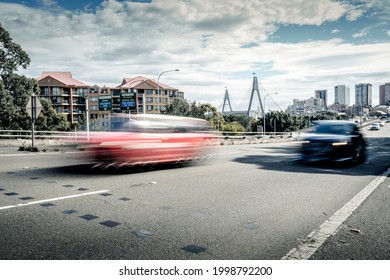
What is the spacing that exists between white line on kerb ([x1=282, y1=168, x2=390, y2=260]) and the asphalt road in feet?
0.24

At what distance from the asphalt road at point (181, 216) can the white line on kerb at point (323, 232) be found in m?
0.07

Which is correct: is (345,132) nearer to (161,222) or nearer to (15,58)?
(161,222)

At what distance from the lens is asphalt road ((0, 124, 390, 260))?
3.33 m

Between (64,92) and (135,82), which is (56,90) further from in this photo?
(135,82)

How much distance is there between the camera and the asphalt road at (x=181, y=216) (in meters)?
3.33

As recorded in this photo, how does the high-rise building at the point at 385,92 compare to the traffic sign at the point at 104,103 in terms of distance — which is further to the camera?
the high-rise building at the point at 385,92

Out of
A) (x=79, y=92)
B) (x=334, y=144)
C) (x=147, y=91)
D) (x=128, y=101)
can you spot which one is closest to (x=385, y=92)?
(x=147, y=91)

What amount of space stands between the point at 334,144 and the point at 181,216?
7.46 metres

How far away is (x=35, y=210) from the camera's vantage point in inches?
189

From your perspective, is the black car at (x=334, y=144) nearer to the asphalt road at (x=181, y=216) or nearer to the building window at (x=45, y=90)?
the asphalt road at (x=181, y=216)

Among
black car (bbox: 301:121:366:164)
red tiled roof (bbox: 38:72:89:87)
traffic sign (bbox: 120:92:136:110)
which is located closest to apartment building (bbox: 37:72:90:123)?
red tiled roof (bbox: 38:72:89:87)

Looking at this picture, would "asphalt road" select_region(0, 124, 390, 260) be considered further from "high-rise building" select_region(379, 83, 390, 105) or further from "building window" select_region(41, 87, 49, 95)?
"high-rise building" select_region(379, 83, 390, 105)

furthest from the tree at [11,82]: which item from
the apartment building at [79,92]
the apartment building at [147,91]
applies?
the apartment building at [147,91]

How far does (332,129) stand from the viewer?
11.2 meters
